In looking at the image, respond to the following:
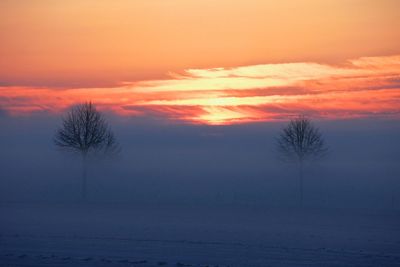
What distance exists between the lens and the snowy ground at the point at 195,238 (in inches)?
842

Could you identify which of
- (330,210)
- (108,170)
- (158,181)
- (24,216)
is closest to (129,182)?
(158,181)

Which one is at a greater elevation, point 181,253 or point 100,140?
point 100,140

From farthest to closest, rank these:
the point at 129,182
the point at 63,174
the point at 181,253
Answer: the point at 63,174
the point at 129,182
the point at 181,253

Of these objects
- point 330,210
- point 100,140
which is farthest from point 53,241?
point 100,140

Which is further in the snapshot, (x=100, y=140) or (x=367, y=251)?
(x=100, y=140)

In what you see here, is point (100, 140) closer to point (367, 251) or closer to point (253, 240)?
point (253, 240)

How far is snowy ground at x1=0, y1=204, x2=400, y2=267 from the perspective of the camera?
842 inches

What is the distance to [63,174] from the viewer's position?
93.2m

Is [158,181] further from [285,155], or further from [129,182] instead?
[285,155]

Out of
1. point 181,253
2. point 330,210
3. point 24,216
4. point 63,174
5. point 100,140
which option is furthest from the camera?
point 63,174

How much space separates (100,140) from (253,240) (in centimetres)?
3421

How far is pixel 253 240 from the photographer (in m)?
27.1

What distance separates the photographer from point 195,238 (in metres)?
27.7

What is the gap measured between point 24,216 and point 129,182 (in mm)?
42632
